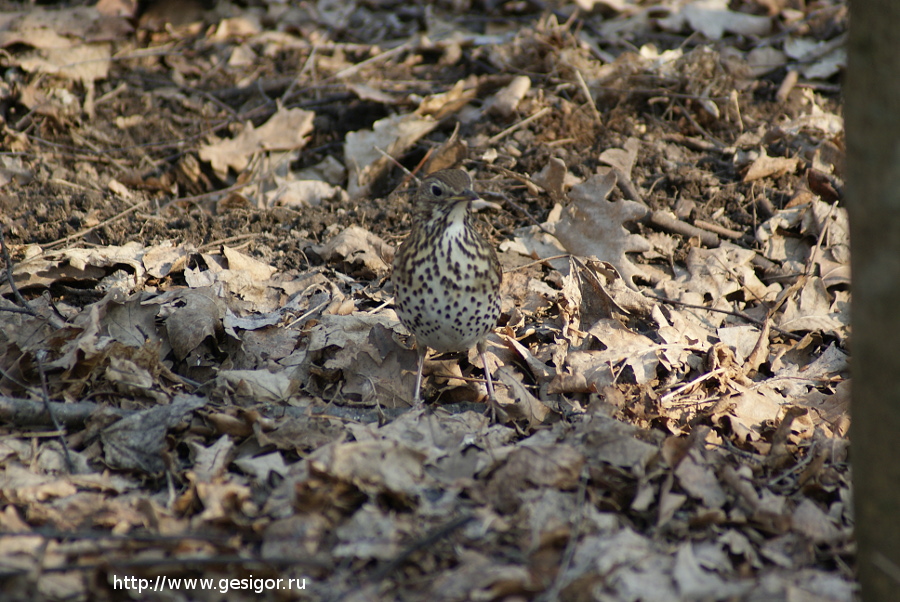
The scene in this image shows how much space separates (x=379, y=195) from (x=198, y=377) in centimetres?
267

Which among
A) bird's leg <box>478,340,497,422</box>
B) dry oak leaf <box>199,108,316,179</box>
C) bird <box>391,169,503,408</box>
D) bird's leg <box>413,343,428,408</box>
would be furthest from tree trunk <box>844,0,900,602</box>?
dry oak leaf <box>199,108,316,179</box>

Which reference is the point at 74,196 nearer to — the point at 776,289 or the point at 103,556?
the point at 103,556

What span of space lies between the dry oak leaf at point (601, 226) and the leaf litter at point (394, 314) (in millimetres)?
23

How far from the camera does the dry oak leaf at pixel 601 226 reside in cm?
515

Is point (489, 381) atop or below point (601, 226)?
below

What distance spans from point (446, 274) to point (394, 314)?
102 cm

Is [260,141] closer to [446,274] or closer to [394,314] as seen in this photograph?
[394,314]

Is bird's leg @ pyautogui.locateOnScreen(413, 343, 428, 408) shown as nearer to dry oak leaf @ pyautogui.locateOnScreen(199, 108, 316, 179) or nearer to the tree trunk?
the tree trunk

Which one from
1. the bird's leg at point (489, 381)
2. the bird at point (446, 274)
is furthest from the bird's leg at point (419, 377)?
the bird's leg at point (489, 381)

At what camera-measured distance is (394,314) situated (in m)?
4.85

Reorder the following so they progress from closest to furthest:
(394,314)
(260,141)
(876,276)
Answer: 1. (876,276)
2. (394,314)
3. (260,141)

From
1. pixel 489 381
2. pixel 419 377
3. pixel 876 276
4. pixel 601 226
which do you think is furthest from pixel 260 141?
pixel 876 276

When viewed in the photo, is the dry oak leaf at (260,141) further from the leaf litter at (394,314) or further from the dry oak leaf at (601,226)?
the dry oak leaf at (601,226)

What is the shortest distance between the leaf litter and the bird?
1.35 feet
